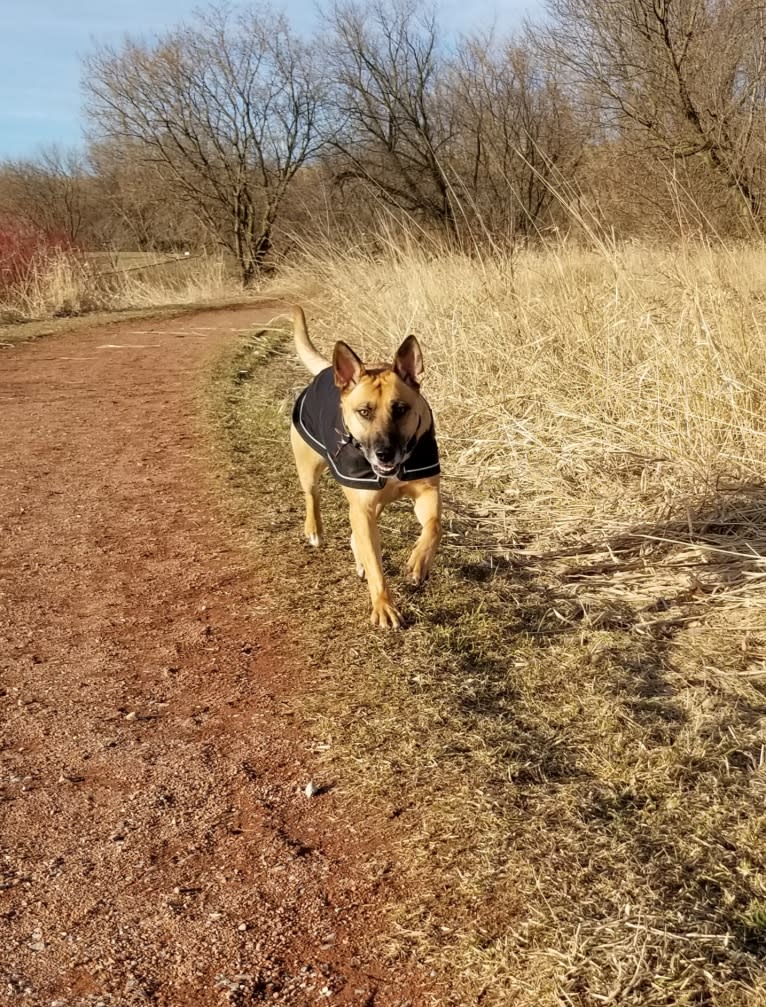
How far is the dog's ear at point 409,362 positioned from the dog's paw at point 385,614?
1.01m

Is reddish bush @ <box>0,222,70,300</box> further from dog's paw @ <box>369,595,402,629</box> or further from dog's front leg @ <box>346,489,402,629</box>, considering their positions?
dog's paw @ <box>369,595,402,629</box>

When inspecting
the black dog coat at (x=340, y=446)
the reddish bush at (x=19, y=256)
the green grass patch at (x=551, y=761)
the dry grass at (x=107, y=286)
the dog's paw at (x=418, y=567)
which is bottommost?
the green grass patch at (x=551, y=761)

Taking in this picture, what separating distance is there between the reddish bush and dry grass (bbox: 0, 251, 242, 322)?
67 millimetres

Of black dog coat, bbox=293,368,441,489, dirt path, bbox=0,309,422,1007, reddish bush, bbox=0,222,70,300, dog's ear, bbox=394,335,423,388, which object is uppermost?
reddish bush, bbox=0,222,70,300

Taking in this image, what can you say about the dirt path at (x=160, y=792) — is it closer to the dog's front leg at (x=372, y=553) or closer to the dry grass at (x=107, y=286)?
the dog's front leg at (x=372, y=553)

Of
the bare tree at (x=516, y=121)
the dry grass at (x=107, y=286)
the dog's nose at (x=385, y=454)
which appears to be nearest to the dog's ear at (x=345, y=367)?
the dog's nose at (x=385, y=454)

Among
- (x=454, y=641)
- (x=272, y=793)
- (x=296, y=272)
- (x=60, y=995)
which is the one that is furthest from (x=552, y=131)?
(x=60, y=995)

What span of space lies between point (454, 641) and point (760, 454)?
212cm

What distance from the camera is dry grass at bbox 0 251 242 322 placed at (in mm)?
15000

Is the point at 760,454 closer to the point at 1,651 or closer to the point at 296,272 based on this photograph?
the point at 1,651

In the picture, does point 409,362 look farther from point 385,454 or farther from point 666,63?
point 666,63

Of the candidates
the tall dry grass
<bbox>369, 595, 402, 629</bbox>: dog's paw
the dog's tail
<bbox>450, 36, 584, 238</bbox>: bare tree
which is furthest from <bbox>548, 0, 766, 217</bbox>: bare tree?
<bbox>369, 595, 402, 629</bbox>: dog's paw

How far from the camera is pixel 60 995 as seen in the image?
72.0 inches

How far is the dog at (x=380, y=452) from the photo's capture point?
3605 mm
